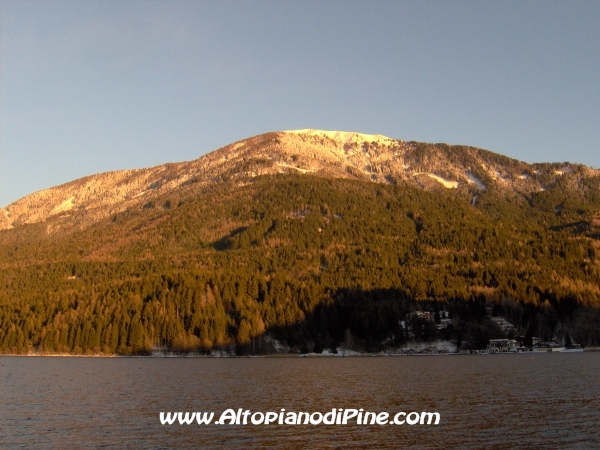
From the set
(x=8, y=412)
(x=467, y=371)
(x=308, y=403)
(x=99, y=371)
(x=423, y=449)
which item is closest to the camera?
(x=423, y=449)

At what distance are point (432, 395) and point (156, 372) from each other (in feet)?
229

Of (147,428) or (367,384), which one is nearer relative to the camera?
(147,428)

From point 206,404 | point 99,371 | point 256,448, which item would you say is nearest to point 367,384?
point 206,404

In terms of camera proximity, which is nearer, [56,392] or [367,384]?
[56,392]

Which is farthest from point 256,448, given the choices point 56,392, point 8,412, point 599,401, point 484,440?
point 56,392

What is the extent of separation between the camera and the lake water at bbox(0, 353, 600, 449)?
5956 cm

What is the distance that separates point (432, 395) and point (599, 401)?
19976 millimetres

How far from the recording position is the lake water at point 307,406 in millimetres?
59562

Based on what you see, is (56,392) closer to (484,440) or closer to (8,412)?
(8,412)

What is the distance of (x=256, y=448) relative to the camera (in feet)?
184

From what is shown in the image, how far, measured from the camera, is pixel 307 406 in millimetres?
79375

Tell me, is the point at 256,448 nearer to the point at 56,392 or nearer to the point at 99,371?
the point at 56,392

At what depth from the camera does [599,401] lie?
81750 millimetres

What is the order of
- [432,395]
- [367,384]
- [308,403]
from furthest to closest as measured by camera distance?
[367,384], [432,395], [308,403]
